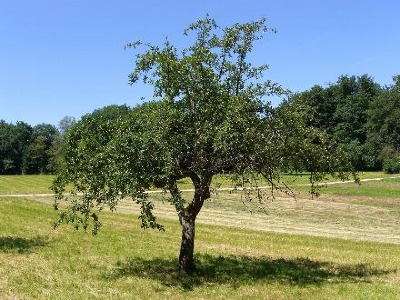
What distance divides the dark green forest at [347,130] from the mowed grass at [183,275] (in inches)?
3326

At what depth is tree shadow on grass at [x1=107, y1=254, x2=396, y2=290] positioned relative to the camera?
54.9 feet

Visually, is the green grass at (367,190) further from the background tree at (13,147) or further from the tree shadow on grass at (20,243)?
the background tree at (13,147)

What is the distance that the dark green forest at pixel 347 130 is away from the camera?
115500mm

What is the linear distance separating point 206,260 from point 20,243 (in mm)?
8730

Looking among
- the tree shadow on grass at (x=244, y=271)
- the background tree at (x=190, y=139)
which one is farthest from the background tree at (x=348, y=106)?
the background tree at (x=190, y=139)

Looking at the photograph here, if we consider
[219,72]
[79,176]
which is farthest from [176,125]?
[79,176]

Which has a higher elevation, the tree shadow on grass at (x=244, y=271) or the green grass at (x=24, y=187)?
the green grass at (x=24, y=187)

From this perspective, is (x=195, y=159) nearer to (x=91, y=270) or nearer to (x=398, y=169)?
(x=91, y=270)

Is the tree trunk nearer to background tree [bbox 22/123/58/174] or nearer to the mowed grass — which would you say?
the mowed grass

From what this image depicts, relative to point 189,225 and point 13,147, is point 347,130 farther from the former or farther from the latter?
point 189,225

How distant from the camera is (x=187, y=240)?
17500mm

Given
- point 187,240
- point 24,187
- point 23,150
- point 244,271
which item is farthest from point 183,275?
point 23,150

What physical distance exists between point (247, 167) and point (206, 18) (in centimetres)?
533

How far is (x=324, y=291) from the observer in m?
15.6
